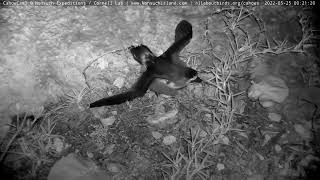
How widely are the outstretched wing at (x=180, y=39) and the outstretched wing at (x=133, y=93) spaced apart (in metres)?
0.28

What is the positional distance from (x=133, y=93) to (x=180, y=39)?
69 centimetres

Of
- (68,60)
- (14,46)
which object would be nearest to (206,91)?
(68,60)

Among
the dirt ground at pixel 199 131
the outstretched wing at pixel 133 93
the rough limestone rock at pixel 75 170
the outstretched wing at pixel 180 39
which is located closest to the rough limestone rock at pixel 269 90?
the dirt ground at pixel 199 131

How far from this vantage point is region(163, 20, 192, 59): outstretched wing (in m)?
2.43

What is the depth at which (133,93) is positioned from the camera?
2.19 meters

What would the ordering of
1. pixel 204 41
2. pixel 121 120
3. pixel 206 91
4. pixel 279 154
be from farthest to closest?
pixel 204 41 → pixel 206 91 → pixel 121 120 → pixel 279 154

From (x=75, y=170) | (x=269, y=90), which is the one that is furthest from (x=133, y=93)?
(x=269, y=90)

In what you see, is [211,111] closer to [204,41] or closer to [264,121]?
[264,121]

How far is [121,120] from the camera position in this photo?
7.42 ft

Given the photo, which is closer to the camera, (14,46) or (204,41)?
(14,46)

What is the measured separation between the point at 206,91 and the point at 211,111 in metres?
0.21

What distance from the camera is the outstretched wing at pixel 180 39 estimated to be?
95.5 inches

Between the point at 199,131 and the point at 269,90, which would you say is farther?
the point at 269,90

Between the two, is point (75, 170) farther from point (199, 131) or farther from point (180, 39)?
point (180, 39)
